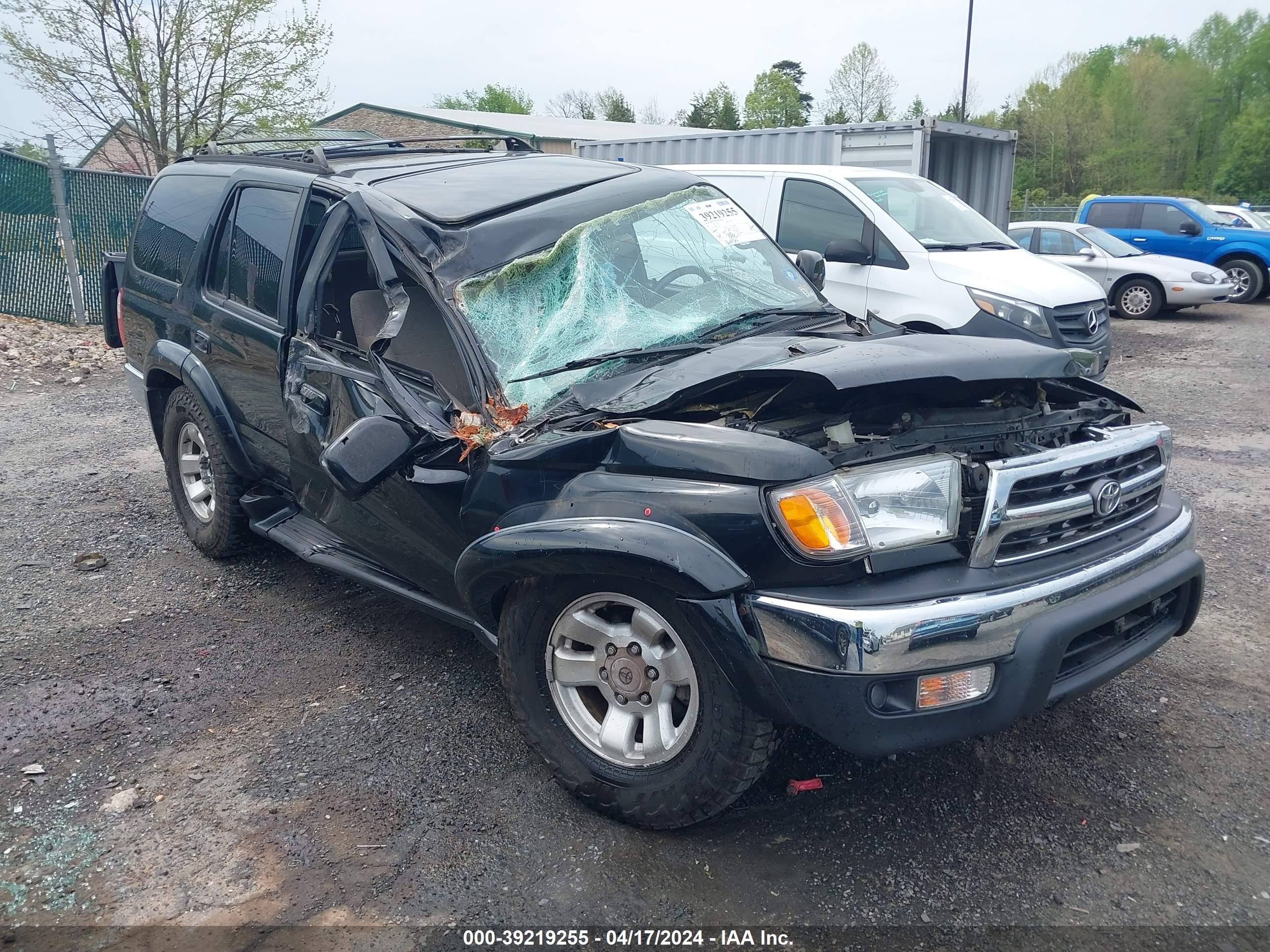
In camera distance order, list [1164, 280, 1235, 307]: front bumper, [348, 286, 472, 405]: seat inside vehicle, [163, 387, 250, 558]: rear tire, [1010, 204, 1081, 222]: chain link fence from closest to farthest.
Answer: [348, 286, 472, 405]: seat inside vehicle < [163, 387, 250, 558]: rear tire < [1164, 280, 1235, 307]: front bumper < [1010, 204, 1081, 222]: chain link fence

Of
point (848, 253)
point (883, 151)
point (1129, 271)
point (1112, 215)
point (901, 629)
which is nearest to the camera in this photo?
point (901, 629)

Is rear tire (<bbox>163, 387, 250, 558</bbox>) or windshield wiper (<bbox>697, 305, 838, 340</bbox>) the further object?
rear tire (<bbox>163, 387, 250, 558</bbox>)

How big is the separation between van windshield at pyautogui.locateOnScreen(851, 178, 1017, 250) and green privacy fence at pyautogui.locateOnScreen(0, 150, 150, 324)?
9.27 meters

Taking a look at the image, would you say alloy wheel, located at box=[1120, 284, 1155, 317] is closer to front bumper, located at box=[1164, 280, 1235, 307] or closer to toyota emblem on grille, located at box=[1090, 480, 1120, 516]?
front bumper, located at box=[1164, 280, 1235, 307]

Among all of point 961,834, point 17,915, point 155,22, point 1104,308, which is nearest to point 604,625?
point 961,834

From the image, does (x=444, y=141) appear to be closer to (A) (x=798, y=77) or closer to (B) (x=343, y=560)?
(B) (x=343, y=560)

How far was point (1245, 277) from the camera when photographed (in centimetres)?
1662

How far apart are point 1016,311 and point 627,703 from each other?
5947 millimetres

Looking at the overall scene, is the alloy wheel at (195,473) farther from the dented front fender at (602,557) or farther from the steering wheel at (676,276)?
the steering wheel at (676,276)

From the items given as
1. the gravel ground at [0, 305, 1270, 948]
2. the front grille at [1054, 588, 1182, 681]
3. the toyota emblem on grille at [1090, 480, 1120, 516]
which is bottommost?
the gravel ground at [0, 305, 1270, 948]

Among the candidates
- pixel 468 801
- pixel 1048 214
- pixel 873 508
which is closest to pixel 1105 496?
pixel 873 508

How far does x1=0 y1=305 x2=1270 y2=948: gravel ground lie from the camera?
2693 millimetres

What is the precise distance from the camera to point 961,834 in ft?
9.61

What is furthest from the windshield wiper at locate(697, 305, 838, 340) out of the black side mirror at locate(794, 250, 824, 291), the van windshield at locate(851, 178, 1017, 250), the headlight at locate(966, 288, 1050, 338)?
the van windshield at locate(851, 178, 1017, 250)
